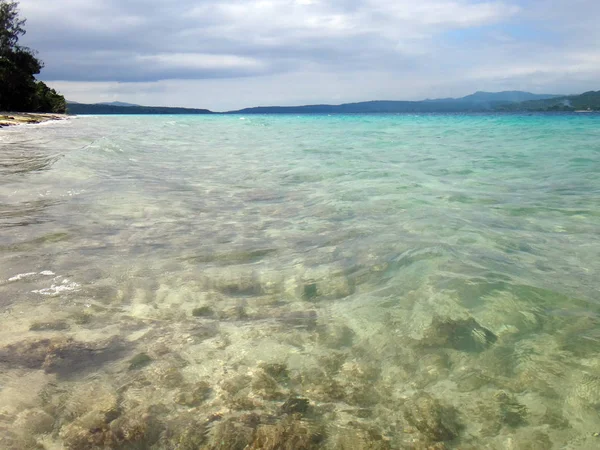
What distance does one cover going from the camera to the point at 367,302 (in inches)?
175

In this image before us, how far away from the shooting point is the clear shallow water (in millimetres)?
2689

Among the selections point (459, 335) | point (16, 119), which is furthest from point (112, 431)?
point (16, 119)

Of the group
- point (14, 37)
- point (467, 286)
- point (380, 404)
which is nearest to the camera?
point (380, 404)

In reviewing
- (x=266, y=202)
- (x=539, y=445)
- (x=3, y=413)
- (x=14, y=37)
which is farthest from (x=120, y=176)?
(x=14, y=37)

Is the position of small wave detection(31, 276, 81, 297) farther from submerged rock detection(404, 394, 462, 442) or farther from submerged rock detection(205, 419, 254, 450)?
submerged rock detection(404, 394, 462, 442)

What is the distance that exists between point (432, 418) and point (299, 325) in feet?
4.97

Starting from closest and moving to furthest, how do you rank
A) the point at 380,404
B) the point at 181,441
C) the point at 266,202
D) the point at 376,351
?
the point at 181,441
the point at 380,404
the point at 376,351
the point at 266,202

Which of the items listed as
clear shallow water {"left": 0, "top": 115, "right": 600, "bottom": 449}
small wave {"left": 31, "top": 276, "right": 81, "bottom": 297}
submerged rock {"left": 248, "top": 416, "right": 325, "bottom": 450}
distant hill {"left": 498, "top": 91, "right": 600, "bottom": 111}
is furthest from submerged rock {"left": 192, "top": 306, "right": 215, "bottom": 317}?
distant hill {"left": 498, "top": 91, "right": 600, "bottom": 111}

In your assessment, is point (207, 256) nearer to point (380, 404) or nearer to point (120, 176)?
point (380, 404)

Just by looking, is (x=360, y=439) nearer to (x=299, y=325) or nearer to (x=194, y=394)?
(x=194, y=394)

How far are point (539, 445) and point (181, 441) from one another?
211cm

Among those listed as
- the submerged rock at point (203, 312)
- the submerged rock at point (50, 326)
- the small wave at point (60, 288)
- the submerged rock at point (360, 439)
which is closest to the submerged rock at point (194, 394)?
the submerged rock at point (360, 439)

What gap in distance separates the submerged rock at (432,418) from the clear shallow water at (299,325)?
0.01m

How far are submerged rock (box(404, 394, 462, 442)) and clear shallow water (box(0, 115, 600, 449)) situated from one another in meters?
0.01
